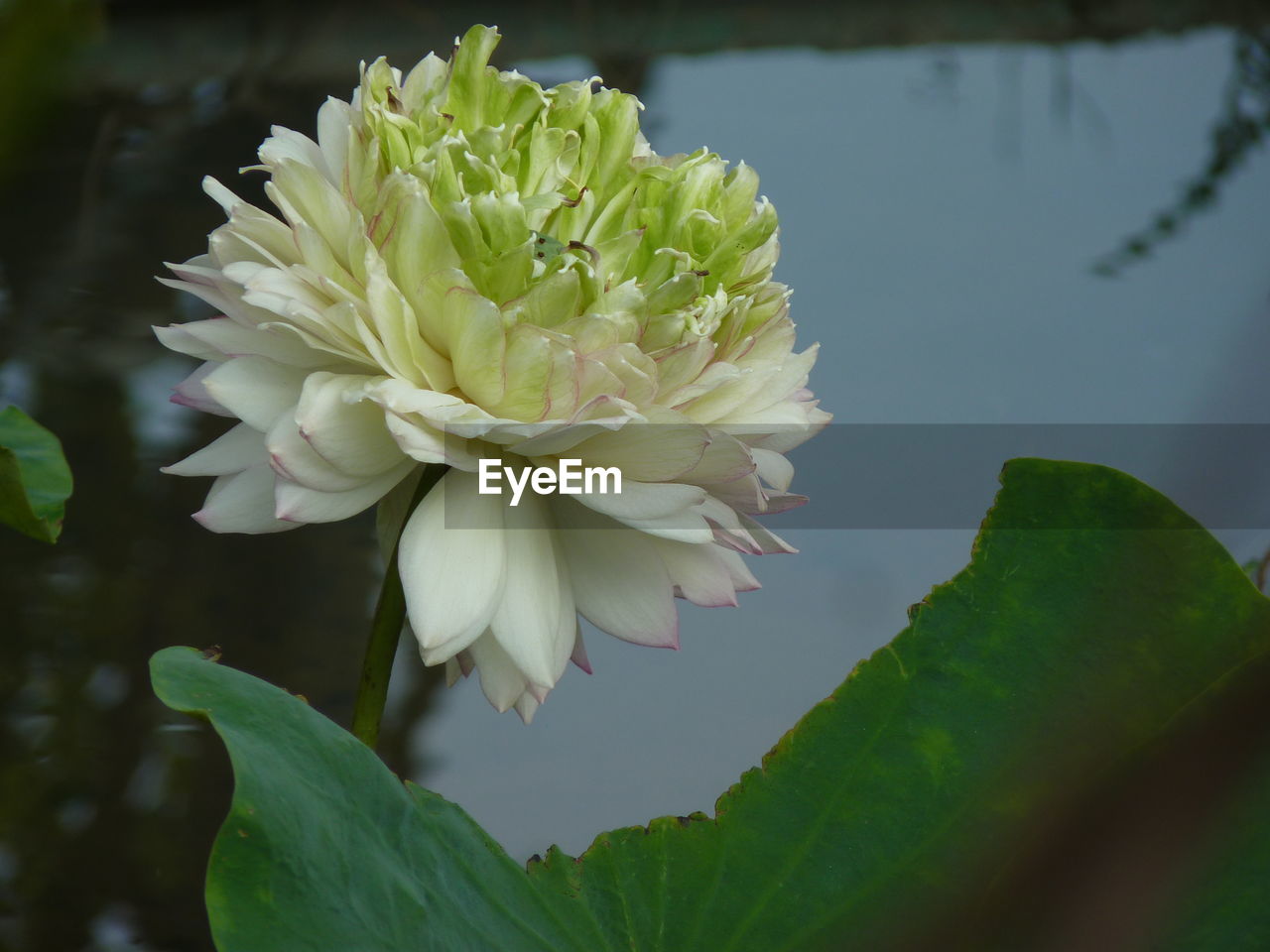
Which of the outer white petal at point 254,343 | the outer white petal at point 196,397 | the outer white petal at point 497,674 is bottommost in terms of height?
the outer white petal at point 497,674

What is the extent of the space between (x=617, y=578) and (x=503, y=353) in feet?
0.25

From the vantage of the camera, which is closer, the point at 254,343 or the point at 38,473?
the point at 254,343

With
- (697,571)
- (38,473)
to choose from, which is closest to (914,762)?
(697,571)

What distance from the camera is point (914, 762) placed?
12.5 inches

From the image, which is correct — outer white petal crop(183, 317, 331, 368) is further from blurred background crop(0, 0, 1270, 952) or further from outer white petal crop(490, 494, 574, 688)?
blurred background crop(0, 0, 1270, 952)

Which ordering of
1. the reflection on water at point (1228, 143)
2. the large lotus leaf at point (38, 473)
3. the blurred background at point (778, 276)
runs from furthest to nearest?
the reflection on water at point (1228, 143)
the blurred background at point (778, 276)
the large lotus leaf at point (38, 473)

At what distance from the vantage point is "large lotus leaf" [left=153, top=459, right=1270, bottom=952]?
0.95 ft

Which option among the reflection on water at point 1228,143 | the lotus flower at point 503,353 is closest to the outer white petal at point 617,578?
the lotus flower at point 503,353

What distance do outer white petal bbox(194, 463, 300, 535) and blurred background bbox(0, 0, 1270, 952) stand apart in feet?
0.76

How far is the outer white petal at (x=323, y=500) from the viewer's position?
0.93 feet

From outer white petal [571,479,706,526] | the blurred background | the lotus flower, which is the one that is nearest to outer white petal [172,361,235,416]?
the lotus flower

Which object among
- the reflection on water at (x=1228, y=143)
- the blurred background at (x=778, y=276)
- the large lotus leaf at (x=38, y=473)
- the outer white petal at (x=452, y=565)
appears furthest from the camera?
the reflection on water at (x=1228, y=143)

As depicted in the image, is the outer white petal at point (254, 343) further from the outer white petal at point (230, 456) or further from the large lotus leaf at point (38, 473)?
the large lotus leaf at point (38, 473)

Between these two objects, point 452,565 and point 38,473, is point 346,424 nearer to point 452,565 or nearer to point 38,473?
point 452,565
